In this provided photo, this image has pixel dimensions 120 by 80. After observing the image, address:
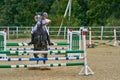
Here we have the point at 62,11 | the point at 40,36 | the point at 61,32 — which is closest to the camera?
the point at 40,36

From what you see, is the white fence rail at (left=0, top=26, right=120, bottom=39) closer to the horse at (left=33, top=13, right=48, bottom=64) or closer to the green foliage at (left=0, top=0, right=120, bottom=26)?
the green foliage at (left=0, top=0, right=120, bottom=26)

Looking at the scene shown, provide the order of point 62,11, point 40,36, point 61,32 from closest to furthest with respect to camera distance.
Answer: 1. point 40,36
2. point 61,32
3. point 62,11

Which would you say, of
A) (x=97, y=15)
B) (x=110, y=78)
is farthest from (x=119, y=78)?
(x=97, y=15)

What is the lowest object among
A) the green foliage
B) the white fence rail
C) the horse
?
the horse

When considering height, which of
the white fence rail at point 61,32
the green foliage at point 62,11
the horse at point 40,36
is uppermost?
the green foliage at point 62,11

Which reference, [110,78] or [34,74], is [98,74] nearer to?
[110,78]

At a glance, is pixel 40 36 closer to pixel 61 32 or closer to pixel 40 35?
pixel 40 35

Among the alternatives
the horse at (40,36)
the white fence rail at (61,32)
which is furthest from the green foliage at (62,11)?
the horse at (40,36)

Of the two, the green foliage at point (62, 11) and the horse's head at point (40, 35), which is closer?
the horse's head at point (40, 35)

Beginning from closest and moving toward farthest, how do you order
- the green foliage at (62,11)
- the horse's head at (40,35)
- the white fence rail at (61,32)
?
the horse's head at (40,35), the white fence rail at (61,32), the green foliage at (62,11)

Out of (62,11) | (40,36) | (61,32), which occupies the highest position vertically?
(62,11)

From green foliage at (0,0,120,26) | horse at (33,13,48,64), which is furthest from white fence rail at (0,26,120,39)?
horse at (33,13,48,64)

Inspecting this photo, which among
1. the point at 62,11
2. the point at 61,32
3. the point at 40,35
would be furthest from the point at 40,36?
the point at 62,11

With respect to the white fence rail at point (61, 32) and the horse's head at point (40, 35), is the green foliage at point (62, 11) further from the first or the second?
the horse's head at point (40, 35)
